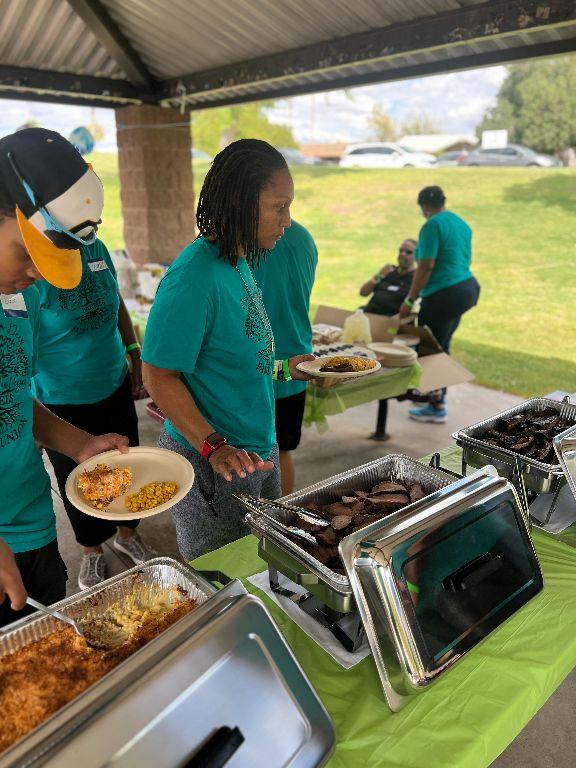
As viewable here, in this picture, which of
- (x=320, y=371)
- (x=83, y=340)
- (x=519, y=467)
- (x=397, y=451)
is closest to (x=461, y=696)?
(x=519, y=467)

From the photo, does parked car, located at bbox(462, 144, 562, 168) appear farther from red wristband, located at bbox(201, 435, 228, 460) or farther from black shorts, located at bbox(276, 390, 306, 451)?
red wristband, located at bbox(201, 435, 228, 460)

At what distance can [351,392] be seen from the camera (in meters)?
2.95

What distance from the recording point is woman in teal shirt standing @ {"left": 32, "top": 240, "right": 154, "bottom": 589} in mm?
2113

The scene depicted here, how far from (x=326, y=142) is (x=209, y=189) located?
27028 millimetres

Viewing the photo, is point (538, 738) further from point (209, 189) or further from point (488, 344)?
point (488, 344)

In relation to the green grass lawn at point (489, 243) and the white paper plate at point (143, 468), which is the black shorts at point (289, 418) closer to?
the white paper plate at point (143, 468)

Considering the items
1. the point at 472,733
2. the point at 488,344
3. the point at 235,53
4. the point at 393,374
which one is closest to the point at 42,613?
the point at 472,733

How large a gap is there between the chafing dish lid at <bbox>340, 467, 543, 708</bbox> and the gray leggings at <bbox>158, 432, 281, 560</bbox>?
2.08 feet

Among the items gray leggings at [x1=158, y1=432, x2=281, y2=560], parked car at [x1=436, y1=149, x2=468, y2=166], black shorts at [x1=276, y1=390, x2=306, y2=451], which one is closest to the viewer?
gray leggings at [x1=158, y1=432, x2=281, y2=560]

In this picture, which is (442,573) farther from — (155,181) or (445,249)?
(155,181)

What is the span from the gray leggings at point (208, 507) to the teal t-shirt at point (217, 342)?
8 centimetres

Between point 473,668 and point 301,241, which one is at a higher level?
point 301,241

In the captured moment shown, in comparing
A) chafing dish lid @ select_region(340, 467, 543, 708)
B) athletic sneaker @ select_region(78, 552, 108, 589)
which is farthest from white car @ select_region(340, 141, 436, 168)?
chafing dish lid @ select_region(340, 467, 543, 708)

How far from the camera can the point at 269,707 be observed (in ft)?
2.44
